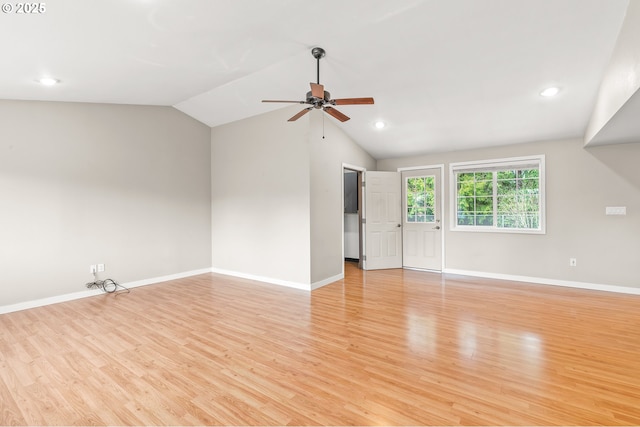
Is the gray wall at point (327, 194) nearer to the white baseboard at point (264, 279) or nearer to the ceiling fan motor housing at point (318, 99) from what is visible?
the white baseboard at point (264, 279)

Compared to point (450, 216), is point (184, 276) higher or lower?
lower

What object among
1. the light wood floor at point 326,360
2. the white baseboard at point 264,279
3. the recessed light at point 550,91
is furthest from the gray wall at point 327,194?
the recessed light at point 550,91

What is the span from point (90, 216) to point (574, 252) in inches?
291

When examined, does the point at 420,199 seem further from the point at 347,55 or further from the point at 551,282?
the point at 347,55

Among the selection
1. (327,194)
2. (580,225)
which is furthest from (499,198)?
(327,194)

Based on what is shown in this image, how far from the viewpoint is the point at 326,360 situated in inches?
101

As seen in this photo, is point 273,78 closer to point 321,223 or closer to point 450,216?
point 321,223

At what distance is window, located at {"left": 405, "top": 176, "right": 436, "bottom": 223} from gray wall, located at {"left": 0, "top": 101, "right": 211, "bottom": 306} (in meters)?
4.10

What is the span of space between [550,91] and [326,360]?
4.06m

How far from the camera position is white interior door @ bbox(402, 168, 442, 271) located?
5.93m

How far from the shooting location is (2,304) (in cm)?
376

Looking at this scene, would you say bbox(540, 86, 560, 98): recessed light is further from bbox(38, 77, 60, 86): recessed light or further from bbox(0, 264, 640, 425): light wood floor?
bbox(38, 77, 60, 86): recessed light

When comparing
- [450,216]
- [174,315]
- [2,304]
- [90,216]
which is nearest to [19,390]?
[174,315]

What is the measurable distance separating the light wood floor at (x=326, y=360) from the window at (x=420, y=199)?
2.12m
